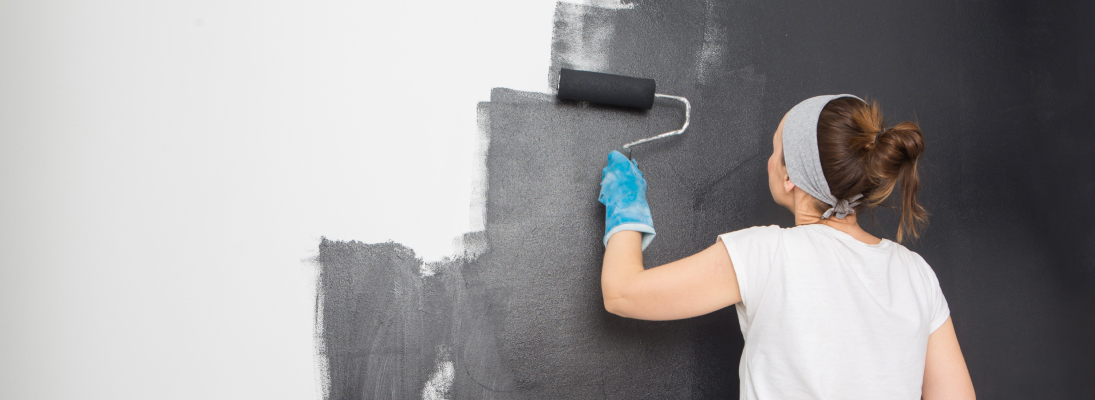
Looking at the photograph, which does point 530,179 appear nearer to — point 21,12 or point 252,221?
point 252,221

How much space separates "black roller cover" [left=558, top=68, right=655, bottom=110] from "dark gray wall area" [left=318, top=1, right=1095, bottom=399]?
5 cm

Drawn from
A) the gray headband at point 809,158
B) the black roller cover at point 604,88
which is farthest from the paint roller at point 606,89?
the gray headband at point 809,158

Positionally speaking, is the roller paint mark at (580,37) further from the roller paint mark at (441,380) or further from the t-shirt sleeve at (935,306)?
the t-shirt sleeve at (935,306)

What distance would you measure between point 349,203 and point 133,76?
1.48 ft

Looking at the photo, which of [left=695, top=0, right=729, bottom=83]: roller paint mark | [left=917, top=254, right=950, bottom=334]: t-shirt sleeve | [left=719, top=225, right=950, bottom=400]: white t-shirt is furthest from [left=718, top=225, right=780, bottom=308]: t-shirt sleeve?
[left=695, top=0, right=729, bottom=83]: roller paint mark

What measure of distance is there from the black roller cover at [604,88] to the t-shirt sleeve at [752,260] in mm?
401

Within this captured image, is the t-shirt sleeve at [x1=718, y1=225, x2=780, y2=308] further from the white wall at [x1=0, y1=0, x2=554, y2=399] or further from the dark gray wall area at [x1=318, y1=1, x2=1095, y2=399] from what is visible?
the white wall at [x1=0, y1=0, x2=554, y2=399]

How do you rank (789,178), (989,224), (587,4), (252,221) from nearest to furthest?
(789,178), (252,221), (587,4), (989,224)

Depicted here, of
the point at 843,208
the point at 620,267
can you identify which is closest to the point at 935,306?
the point at 843,208

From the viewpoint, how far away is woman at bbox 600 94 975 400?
2.63 ft

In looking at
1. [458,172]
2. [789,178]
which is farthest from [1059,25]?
[458,172]

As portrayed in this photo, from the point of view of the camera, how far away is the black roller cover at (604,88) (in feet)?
3.57

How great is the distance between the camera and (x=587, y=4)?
3.85 feet

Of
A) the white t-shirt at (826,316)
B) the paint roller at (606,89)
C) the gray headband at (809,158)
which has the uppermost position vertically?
the paint roller at (606,89)
